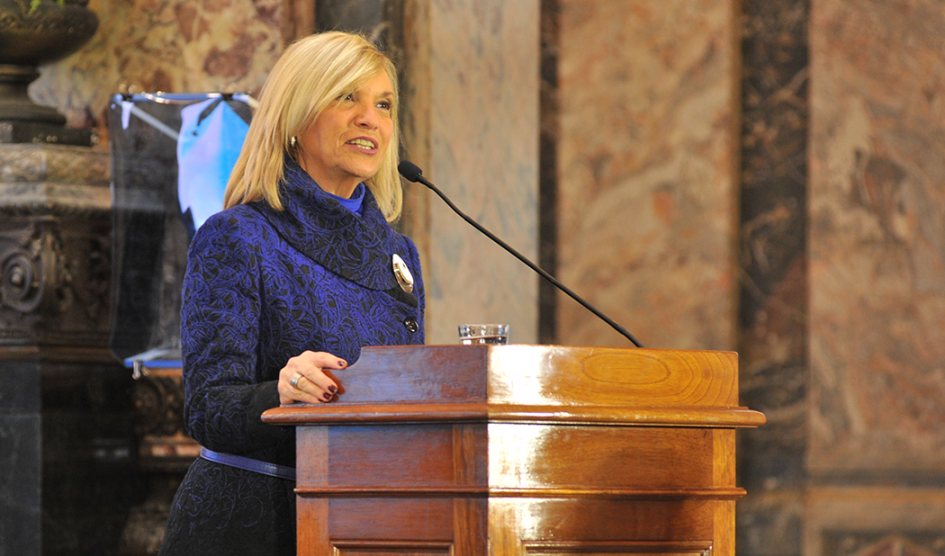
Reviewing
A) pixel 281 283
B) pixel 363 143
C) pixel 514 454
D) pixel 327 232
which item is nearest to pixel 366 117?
pixel 363 143

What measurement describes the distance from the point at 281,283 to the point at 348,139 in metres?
0.31

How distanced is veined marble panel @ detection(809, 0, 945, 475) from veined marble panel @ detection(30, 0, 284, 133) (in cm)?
188

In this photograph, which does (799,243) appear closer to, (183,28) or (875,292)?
(875,292)

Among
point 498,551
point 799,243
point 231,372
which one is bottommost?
point 498,551

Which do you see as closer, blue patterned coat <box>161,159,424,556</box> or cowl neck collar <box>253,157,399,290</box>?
blue patterned coat <box>161,159,424,556</box>

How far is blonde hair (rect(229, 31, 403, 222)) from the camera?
1965 mm

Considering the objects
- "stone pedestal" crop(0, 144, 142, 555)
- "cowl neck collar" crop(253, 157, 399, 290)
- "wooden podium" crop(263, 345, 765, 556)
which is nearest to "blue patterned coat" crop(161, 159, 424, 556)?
"cowl neck collar" crop(253, 157, 399, 290)

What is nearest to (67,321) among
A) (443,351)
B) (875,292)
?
(443,351)

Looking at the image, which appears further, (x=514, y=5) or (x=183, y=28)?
(x=514, y=5)

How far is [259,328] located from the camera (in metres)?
1.81

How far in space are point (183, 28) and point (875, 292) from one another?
95.8 inches

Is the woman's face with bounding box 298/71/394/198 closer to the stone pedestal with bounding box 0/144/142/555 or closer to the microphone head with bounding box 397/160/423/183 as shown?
the microphone head with bounding box 397/160/423/183

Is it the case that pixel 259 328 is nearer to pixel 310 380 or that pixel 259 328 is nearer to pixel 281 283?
pixel 281 283

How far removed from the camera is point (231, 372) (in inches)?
67.4
